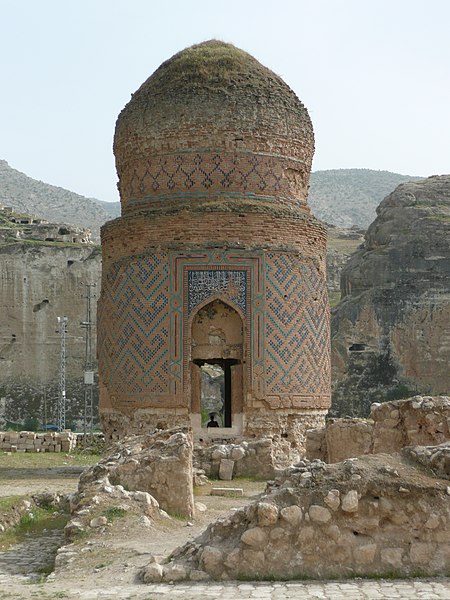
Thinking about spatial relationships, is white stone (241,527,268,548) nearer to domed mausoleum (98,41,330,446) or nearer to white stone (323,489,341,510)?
white stone (323,489,341,510)

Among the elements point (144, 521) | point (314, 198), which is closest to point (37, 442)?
point (144, 521)

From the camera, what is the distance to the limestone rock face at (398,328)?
42.6m

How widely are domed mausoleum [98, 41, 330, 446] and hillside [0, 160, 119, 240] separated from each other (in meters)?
76.8

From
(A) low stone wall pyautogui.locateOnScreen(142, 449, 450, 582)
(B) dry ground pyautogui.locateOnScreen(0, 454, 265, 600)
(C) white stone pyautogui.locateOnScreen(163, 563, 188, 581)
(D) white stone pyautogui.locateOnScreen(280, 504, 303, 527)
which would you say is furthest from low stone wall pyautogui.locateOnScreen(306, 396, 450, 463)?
(C) white stone pyautogui.locateOnScreen(163, 563, 188, 581)

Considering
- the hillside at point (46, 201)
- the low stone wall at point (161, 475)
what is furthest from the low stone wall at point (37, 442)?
the hillside at point (46, 201)

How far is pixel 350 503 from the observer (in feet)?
21.8

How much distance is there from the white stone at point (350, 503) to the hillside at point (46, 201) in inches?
3459

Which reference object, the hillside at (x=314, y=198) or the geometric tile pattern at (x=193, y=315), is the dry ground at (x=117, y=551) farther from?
the hillside at (x=314, y=198)

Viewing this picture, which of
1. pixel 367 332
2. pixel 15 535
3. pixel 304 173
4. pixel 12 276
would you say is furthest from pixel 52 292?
→ pixel 15 535

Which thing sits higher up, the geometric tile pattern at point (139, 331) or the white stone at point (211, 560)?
the geometric tile pattern at point (139, 331)

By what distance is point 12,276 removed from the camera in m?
42.7

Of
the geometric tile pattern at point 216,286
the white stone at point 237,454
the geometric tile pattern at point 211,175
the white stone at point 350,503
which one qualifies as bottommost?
the white stone at point 237,454

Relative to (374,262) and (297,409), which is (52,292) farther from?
(297,409)

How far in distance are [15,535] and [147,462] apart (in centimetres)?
157
